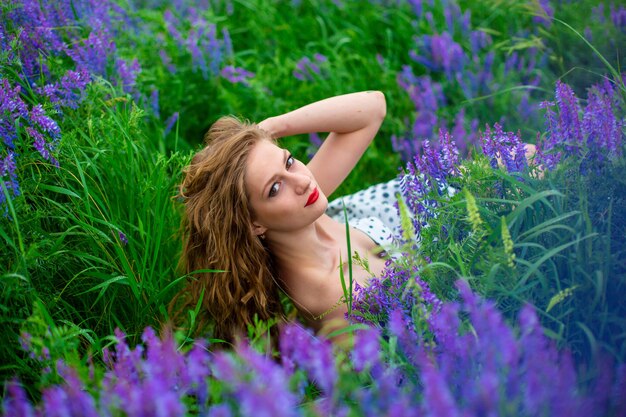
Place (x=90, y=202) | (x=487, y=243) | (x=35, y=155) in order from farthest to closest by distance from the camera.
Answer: (x=90, y=202), (x=35, y=155), (x=487, y=243)

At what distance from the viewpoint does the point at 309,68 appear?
4.32m

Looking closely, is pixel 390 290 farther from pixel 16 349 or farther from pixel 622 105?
pixel 16 349

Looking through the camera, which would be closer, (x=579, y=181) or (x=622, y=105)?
(x=579, y=181)

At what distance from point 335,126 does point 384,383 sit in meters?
1.87

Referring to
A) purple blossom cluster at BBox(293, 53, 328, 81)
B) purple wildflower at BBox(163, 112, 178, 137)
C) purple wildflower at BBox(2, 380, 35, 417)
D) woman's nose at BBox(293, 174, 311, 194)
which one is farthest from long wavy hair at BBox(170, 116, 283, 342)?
purple blossom cluster at BBox(293, 53, 328, 81)

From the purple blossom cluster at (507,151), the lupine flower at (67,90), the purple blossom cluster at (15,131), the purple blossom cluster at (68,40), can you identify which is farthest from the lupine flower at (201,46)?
the purple blossom cluster at (507,151)

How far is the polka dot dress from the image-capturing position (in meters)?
3.34

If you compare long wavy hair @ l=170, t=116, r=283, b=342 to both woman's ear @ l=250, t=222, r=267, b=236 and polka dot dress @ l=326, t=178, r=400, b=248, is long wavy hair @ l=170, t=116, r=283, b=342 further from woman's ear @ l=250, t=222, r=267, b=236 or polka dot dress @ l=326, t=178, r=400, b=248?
polka dot dress @ l=326, t=178, r=400, b=248

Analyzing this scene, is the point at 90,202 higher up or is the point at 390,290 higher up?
the point at 90,202

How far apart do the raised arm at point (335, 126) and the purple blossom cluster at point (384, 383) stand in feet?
4.42

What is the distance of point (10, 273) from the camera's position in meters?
2.32

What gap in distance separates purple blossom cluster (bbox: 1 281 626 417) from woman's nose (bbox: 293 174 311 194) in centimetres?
83

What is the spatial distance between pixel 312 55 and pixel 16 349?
2.90 metres

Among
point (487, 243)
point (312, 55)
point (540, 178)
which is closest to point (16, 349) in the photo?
point (487, 243)
